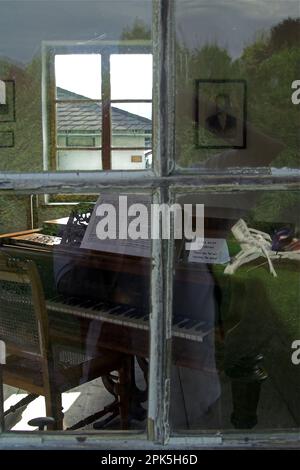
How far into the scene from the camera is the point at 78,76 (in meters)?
1.73

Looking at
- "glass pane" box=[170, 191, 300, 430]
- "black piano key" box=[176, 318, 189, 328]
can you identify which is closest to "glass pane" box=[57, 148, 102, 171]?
"glass pane" box=[170, 191, 300, 430]

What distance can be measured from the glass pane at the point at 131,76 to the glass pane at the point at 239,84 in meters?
0.09

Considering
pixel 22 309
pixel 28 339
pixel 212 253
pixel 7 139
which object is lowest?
pixel 28 339

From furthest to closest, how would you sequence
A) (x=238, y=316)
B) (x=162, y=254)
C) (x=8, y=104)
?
(x=238, y=316) < (x=8, y=104) < (x=162, y=254)

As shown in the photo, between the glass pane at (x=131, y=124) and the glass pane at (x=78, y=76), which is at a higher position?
the glass pane at (x=78, y=76)

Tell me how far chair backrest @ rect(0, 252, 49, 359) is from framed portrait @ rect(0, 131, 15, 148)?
57cm

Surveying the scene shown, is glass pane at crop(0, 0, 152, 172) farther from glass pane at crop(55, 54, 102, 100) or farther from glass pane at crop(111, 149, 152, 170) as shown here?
glass pane at crop(111, 149, 152, 170)

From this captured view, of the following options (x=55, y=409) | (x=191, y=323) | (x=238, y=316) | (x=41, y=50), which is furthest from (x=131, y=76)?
(x=55, y=409)

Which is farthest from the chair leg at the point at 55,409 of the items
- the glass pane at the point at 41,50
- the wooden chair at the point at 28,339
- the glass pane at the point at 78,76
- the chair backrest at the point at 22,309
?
the glass pane at the point at 78,76

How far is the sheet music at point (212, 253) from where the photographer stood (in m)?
1.55

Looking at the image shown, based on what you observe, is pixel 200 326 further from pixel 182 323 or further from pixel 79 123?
pixel 79 123

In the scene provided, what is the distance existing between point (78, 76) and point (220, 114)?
67 cm

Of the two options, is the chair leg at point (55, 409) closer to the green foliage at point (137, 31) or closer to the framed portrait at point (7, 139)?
the framed portrait at point (7, 139)

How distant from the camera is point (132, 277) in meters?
1.72
